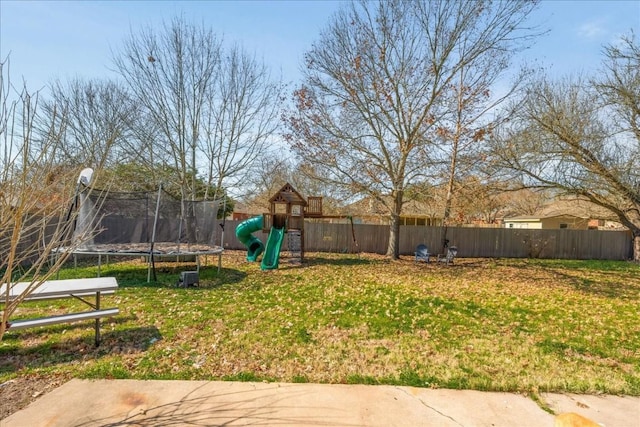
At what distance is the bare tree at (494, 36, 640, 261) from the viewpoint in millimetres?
9219

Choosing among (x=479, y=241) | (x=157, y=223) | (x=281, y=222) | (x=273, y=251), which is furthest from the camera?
(x=479, y=241)

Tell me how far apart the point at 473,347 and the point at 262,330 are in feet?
7.94

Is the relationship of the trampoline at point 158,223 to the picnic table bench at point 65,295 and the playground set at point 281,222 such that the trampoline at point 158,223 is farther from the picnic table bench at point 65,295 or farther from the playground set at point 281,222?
the picnic table bench at point 65,295

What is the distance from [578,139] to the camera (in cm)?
981

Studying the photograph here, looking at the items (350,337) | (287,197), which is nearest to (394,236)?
(287,197)

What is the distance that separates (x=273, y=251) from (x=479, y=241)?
990cm

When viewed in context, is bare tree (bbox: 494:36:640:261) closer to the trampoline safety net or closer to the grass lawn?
the grass lawn

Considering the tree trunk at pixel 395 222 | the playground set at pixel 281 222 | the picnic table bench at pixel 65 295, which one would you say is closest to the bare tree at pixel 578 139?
the tree trunk at pixel 395 222

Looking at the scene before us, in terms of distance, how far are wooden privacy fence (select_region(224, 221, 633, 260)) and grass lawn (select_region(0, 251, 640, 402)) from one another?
24.8 feet

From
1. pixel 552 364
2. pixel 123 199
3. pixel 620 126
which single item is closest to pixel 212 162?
pixel 123 199

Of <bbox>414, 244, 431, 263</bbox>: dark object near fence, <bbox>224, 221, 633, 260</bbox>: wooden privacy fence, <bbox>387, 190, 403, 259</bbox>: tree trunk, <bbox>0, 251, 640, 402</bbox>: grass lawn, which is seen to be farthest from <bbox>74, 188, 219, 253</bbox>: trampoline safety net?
<bbox>414, 244, 431, 263</bbox>: dark object near fence

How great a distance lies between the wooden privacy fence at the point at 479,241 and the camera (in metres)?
15.1

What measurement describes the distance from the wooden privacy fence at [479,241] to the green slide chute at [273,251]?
4093 mm

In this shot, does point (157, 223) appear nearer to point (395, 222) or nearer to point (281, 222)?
point (281, 222)
